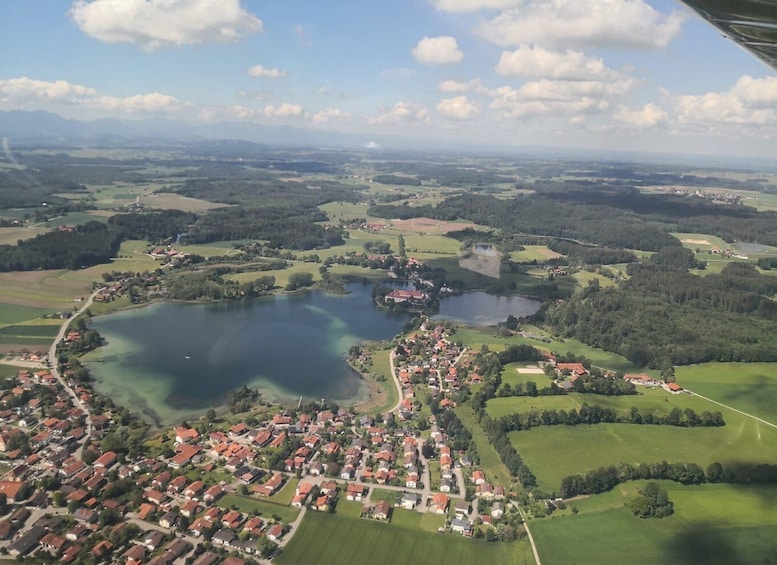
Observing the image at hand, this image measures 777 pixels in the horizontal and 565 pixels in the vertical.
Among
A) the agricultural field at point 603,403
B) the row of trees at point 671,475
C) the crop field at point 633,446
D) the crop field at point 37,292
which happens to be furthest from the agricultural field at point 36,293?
the row of trees at point 671,475

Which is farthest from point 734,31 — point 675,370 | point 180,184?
point 180,184

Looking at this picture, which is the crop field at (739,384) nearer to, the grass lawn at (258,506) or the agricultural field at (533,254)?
the grass lawn at (258,506)

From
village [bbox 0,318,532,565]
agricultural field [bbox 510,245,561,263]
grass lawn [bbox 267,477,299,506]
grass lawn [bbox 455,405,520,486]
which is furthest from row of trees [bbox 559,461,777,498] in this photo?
agricultural field [bbox 510,245,561,263]

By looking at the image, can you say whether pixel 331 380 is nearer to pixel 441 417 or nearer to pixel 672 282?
pixel 441 417

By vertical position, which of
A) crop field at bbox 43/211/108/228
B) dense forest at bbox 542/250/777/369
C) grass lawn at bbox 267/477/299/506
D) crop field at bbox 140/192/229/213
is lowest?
grass lawn at bbox 267/477/299/506

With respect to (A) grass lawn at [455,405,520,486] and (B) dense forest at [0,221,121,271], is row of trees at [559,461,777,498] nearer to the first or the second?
(A) grass lawn at [455,405,520,486]

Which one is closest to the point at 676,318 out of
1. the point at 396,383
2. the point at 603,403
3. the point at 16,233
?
the point at 603,403
